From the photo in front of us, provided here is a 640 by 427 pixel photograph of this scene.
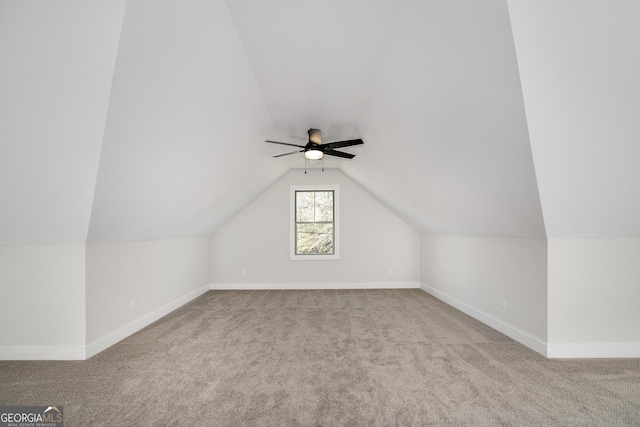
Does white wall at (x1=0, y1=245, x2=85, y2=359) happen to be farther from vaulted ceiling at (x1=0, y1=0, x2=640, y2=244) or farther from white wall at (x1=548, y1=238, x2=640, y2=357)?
white wall at (x1=548, y1=238, x2=640, y2=357)

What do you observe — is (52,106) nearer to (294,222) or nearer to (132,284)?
(132,284)

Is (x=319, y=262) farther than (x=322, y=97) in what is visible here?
Yes

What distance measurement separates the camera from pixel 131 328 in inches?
143

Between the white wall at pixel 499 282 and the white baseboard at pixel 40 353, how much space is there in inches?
173

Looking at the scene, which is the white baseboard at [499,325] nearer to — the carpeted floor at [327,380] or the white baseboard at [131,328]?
the carpeted floor at [327,380]

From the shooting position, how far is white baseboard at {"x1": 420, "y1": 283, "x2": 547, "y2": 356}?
3.04 m

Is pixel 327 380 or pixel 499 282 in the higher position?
pixel 499 282

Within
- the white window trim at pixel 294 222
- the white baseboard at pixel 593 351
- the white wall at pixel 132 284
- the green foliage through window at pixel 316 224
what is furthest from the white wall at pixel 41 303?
the white baseboard at pixel 593 351

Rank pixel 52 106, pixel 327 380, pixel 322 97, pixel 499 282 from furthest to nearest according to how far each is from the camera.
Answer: pixel 499 282
pixel 322 97
pixel 327 380
pixel 52 106

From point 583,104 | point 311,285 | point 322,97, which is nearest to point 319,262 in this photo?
point 311,285

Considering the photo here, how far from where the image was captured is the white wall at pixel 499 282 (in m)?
3.09

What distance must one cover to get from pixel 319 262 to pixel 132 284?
3573 mm

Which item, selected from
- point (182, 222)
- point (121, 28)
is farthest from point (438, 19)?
point (182, 222)

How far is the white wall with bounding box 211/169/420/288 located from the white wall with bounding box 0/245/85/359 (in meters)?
3.50
